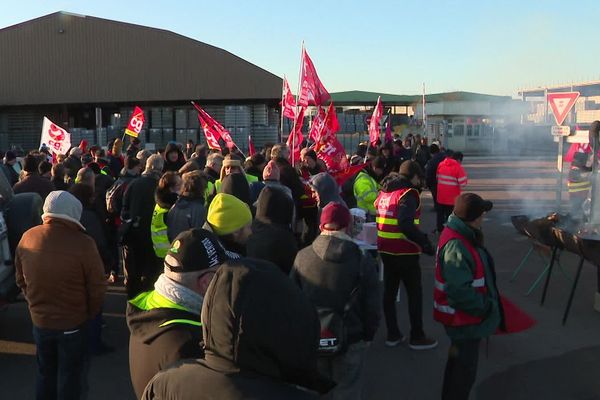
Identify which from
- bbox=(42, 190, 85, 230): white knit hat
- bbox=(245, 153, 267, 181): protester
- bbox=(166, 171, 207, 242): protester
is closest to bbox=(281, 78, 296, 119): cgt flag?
bbox=(245, 153, 267, 181): protester

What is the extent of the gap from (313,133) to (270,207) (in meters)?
9.06

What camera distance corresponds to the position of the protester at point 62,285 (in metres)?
3.94

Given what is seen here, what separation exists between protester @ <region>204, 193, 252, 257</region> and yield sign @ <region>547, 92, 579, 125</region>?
8.95 metres

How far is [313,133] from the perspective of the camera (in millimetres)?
→ 13297

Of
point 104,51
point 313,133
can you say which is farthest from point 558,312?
point 104,51

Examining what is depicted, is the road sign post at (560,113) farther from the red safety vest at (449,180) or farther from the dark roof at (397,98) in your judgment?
the dark roof at (397,98)

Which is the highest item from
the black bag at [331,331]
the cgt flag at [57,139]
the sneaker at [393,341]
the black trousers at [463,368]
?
the cgt flag at [57,139]

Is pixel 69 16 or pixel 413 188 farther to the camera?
pixel 69 16

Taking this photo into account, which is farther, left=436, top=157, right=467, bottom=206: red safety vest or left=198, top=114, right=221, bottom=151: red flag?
left=198, top=114, right=221, bottom=151: red flag

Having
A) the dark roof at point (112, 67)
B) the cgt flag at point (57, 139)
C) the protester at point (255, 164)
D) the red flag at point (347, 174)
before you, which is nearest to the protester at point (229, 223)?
the protester at point (255, 164)

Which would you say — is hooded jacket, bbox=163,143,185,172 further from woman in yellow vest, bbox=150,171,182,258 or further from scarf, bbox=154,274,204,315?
scarf, bbox=154,274,204,315

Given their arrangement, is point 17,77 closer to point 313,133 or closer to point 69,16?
point 69,16

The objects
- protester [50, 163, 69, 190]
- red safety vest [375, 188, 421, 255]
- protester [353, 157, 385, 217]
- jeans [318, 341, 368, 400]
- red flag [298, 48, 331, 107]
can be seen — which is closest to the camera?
jeans [318, 341, 368, 400]

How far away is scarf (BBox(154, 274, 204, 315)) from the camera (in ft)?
8.00
